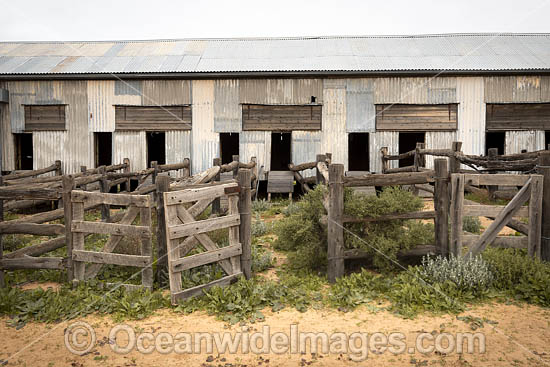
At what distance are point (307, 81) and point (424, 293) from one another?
36.5 ft

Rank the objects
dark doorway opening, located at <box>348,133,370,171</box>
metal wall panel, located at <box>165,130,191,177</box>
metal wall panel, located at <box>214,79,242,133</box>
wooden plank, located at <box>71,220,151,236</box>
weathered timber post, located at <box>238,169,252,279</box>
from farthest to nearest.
→ dark doorway opening, located at <box>348,133,370,171</box> → metal wall panel, located at <box>165,130,191,177</box> → metal wall panel, located at <box>214,79,242,133</box> → weathered timber post, located at <box>238,169,252,279</box> → wooden plank, located at <box>71,220,151,236</box>

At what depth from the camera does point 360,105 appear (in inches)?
598

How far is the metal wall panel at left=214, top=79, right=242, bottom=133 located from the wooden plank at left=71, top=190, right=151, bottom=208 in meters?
9.61

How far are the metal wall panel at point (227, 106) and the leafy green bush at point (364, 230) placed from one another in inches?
347

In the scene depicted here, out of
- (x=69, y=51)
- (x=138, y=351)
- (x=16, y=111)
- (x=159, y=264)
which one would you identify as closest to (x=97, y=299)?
(x=159, y=264)

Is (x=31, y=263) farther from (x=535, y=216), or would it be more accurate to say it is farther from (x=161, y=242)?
(x=535, y=216)

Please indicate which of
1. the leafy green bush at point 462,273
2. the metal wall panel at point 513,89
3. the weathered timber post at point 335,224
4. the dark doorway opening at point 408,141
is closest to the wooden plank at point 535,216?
the leafy green bush at point 462,273

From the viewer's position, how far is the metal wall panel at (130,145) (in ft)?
51.3

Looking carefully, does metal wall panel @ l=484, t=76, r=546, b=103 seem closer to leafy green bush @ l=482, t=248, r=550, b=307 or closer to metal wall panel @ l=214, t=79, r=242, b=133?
metal wall panel @ l=214, t=79, r=242, b=133

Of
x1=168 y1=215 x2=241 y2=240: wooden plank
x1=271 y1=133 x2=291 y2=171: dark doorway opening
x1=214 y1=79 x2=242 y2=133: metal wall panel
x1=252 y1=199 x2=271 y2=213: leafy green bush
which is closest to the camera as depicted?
x1=168 y1=215 x2=241 y2=240: wooden plank

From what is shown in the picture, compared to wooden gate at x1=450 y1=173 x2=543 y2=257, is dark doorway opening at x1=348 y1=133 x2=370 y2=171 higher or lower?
higher

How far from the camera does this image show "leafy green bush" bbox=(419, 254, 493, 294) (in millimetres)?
5656

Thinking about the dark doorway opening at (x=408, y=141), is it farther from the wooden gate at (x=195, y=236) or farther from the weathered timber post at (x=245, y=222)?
the wooden gate at (x=195, y=236)

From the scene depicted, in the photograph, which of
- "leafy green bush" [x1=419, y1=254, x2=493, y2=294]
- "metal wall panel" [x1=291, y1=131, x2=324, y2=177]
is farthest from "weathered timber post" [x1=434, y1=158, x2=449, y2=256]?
"metal wall panel" [x1=291, y1=131, x2=324, y2=177]
